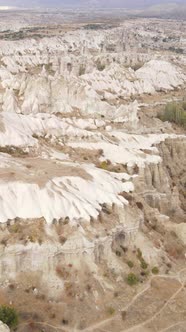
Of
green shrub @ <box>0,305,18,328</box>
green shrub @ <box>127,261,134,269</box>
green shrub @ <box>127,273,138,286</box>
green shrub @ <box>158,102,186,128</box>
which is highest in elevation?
green shrub @ <box>0,305,18,328</box>

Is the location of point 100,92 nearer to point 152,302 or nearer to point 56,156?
point 56,156

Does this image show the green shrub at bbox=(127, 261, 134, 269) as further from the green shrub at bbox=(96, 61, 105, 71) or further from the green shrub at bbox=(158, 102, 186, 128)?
the green shrub at bbox=(96, 61, 105, 71)

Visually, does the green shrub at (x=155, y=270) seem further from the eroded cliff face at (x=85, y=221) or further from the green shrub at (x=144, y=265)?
the green shrub at (x=144, y=265)

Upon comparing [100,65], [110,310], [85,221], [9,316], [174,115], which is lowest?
[100,65]

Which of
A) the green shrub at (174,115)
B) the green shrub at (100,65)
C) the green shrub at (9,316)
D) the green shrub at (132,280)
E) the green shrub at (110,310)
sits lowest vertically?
the green shrub at (100,65)

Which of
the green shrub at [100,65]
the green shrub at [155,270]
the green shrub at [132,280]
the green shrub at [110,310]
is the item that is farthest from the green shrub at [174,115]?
the green shrub at [100,65]

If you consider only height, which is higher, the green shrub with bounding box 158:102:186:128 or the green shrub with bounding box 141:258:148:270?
the green shrub with bounding box 141:258:148:270

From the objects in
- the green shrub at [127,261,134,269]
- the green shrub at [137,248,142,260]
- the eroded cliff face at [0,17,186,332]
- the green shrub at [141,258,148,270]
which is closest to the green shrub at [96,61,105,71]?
the eroded cliff face at [0,17,186,332]

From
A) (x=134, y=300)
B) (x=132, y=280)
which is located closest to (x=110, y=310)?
(x=134, y=300)

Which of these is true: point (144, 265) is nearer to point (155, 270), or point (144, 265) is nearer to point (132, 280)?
point (155, 270)

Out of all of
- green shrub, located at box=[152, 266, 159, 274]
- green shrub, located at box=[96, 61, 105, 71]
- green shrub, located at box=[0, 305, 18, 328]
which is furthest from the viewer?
green shrub, located at box=[96, 61, 105, 71]
